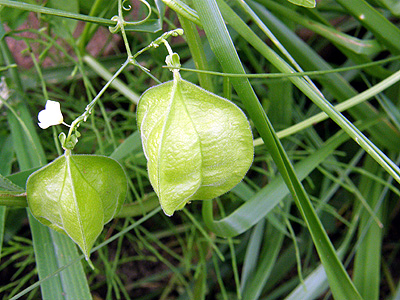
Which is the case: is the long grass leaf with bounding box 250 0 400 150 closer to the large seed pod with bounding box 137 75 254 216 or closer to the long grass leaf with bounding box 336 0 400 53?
the long grass leaf with bounding box 336 0 400 53

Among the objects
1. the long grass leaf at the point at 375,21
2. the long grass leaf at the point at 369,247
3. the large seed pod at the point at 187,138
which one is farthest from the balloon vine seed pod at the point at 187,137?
the long grass leaf at the point at 369,247

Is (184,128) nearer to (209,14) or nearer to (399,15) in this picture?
(209,14)

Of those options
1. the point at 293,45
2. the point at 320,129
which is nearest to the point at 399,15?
the point at 293,45

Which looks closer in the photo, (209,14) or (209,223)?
(209,14)

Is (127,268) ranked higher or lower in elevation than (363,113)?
lower

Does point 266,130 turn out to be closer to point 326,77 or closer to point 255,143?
point 255,143

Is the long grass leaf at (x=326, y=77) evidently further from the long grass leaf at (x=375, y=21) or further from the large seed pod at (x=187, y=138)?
the large seed pod at (x=187, y=138)
